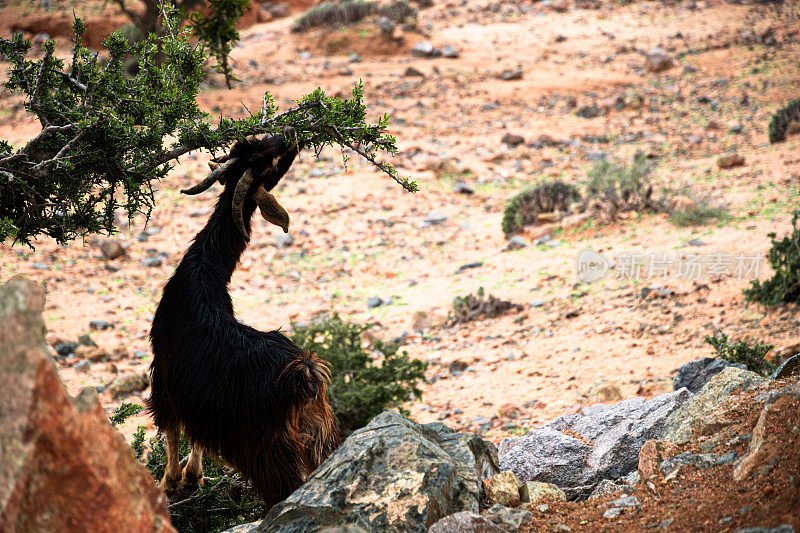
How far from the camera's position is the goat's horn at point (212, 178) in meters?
3.57

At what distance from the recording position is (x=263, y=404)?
10.3 ft

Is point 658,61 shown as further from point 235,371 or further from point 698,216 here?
point 235,371

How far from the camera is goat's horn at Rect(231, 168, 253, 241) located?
11.9 ft

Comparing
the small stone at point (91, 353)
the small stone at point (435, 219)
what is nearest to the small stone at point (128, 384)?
Result: the small stone at point (91, 353)

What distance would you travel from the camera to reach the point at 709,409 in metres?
3.52

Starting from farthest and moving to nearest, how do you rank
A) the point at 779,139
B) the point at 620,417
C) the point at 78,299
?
the point at 779,139 < the point at 78,299 < the point at 620,417

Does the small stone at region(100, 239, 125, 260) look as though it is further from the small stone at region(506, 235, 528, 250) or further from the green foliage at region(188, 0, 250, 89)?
the small stone at region(506, 235, 528, 250)

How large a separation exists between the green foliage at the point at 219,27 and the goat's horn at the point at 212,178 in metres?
1.18

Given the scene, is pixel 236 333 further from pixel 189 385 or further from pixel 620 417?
pixel 620 417

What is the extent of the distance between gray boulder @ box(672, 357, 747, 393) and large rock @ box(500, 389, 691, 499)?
22.2 inches

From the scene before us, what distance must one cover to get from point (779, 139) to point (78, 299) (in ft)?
39.9

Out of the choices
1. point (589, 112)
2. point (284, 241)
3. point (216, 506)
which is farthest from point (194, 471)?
point (589, 112)

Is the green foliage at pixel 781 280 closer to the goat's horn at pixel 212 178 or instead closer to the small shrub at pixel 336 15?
the goat's horn at pixel 212 178

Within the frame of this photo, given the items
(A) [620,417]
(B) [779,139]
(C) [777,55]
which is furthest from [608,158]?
(A) [620,417]
